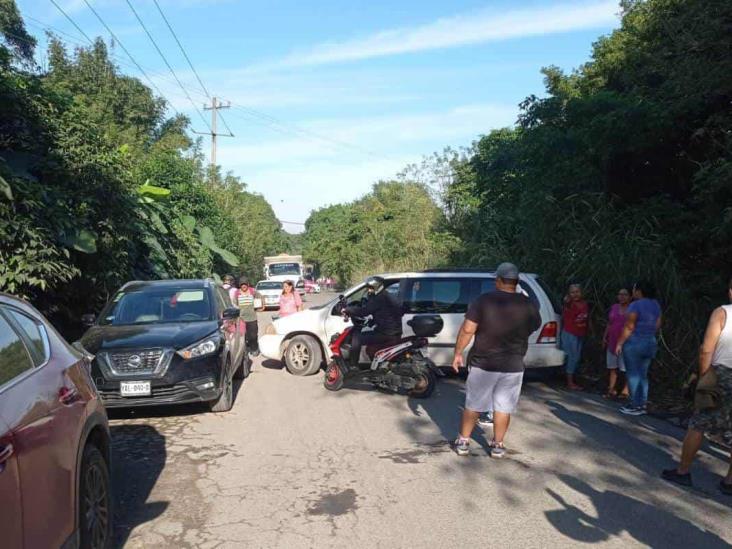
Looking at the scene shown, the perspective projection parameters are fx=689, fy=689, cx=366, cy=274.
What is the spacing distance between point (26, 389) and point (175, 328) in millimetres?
5050

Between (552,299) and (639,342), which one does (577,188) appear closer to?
(552,299)

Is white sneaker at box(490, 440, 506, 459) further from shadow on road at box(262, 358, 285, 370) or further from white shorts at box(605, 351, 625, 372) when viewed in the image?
A: shadow on road at box(262, 358, 285, 370)

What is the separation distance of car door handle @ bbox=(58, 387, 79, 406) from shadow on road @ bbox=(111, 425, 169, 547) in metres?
1.13

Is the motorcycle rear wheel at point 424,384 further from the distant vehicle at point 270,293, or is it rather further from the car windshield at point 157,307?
the distant vehicle at point 270,293

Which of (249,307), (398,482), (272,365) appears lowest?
(272,365)

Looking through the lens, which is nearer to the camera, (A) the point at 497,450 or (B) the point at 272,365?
(A) the point at 497,450

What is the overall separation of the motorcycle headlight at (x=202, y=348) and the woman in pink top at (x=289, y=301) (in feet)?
16.0

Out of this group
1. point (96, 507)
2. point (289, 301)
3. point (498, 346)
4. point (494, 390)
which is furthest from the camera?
point (289, 301)

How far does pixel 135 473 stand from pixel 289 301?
7.36 metres

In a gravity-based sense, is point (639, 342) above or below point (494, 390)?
above

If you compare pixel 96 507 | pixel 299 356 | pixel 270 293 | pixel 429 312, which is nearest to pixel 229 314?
pixel 299 356

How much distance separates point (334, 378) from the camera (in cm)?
962

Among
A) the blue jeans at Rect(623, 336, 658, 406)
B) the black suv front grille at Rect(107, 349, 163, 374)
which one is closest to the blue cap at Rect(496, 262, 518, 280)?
the blue jeans at Rect(623, 336, 658, 406)

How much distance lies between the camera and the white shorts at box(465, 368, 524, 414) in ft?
20.5
